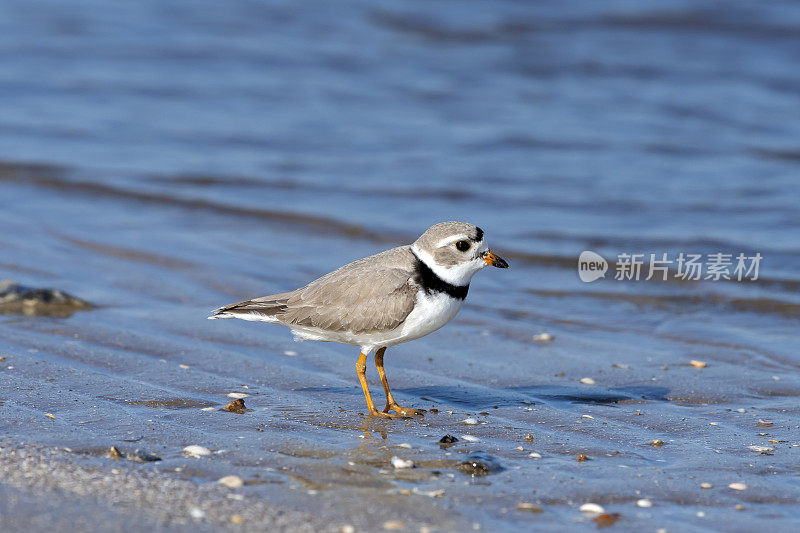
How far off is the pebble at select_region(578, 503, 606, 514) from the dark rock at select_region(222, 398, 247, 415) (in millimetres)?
2333

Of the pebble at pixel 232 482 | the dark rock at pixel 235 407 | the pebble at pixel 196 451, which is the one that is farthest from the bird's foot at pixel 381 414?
the pebble at pixel 232 482

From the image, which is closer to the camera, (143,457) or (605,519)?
(605,519)

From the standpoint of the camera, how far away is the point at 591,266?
10602 millimetres

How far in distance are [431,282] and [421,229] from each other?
555 centimetres

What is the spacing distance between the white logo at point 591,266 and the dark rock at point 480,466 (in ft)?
17.1

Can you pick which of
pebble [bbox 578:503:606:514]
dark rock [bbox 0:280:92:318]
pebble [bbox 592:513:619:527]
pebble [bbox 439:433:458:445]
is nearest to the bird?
pebble [bbox 439:433:458:445]

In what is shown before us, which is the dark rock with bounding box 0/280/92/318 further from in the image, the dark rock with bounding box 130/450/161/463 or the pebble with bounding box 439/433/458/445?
the pebble with bounding box 439/433/458/445

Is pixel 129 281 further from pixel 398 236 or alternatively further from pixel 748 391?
pixel 748 391

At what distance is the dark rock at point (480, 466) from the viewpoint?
5.15 meters

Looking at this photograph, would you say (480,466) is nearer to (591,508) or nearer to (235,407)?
(591,508)

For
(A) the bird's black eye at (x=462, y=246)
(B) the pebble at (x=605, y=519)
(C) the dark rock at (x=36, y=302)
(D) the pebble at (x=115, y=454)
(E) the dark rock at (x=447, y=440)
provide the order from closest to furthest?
(B) the pebble at (x=605, y=519) → (D) the pebble at (x=115, y=454) → (E) the dark rock at (x=447, y=440) → (A) the bird's black eye at (x=462, y=246) → (C) the dark rock at (x=36, y=302)

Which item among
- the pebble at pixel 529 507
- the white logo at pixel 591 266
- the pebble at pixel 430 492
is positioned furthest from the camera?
the white logo at pixel 591 266

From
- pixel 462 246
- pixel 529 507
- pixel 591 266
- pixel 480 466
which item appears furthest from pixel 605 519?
pixel 591 266

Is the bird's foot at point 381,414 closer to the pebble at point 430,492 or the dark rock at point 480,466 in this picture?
the dark rock at point 480,466
